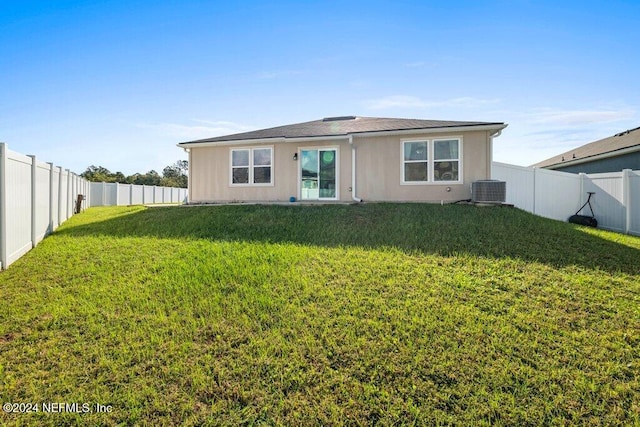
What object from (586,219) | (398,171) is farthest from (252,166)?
(586,219)

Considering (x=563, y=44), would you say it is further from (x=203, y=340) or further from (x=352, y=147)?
(x=203, y=340)

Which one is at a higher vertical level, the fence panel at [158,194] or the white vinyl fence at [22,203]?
the fence panel at [158,194]

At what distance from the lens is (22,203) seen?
5.61 meters

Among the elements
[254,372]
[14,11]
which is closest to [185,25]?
[14,11]

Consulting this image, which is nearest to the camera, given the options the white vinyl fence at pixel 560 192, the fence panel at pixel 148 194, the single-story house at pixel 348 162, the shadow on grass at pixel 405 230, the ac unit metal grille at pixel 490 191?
the shadow on grass at pixel 405 230

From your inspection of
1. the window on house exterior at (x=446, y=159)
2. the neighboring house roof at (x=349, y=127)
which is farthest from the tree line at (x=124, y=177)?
the window on house exterior at (x=446, y=159)

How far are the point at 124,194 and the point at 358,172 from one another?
20.3m

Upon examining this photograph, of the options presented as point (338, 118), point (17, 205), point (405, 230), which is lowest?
point (405, 230)

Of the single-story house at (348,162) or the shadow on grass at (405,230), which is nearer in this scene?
the shadow on grass at (405,230)

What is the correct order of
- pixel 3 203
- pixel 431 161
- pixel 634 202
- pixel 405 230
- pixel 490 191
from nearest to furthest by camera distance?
1. pixel 3 203
2. pixel 405 230
3. pixel 634 202
4. pixel 490 191
5. pixel 431 161

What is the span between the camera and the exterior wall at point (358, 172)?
1022 cm

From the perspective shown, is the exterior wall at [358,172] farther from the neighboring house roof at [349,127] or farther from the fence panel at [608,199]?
the fence panel at [608,199]

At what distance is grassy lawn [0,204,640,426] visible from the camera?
2365mm

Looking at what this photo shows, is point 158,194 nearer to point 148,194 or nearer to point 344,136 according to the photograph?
point 148,194
